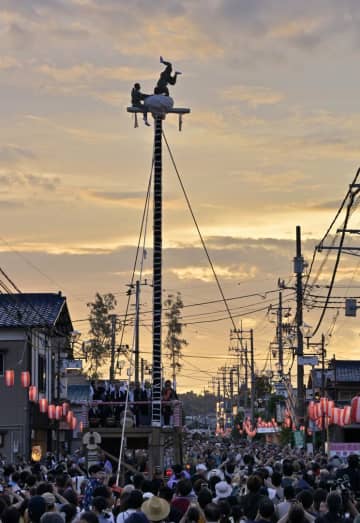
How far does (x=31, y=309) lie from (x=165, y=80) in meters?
26.1

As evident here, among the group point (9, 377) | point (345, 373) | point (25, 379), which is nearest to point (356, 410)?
point (25, 379)

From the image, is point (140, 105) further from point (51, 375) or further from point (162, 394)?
point (51, 375)

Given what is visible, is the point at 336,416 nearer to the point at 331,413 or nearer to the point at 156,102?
the point at 331,413

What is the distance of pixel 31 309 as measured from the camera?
175 ft

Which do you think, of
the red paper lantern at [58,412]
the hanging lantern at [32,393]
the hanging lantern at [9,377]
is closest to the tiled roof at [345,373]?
the red paper lantern at [58,412]

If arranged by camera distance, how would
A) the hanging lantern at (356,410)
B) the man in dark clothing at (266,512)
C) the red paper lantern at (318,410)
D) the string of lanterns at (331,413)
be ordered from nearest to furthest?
1. the man in dark clothing at (266,512)
2. the hanging lantern at (356,410)
3. the string of lanterns at (331,413)
4. the red paper lantern at (318,410)

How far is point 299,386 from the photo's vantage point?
49.4 metres

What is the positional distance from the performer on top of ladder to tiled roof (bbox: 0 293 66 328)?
72.1 ft

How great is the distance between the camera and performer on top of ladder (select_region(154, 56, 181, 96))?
29.2 metres

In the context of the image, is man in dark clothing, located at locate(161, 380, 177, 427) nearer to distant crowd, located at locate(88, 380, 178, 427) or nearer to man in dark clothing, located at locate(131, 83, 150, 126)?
distant crowd, located at locate(88, 380, 178, 427)

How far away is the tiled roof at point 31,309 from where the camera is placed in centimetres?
5069

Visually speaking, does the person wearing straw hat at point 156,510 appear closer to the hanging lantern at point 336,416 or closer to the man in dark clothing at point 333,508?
the man in dark clothing at point 333,508

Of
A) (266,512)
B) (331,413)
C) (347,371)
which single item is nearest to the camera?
(266,512)

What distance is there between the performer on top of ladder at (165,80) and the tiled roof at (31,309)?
21970 millimetres
